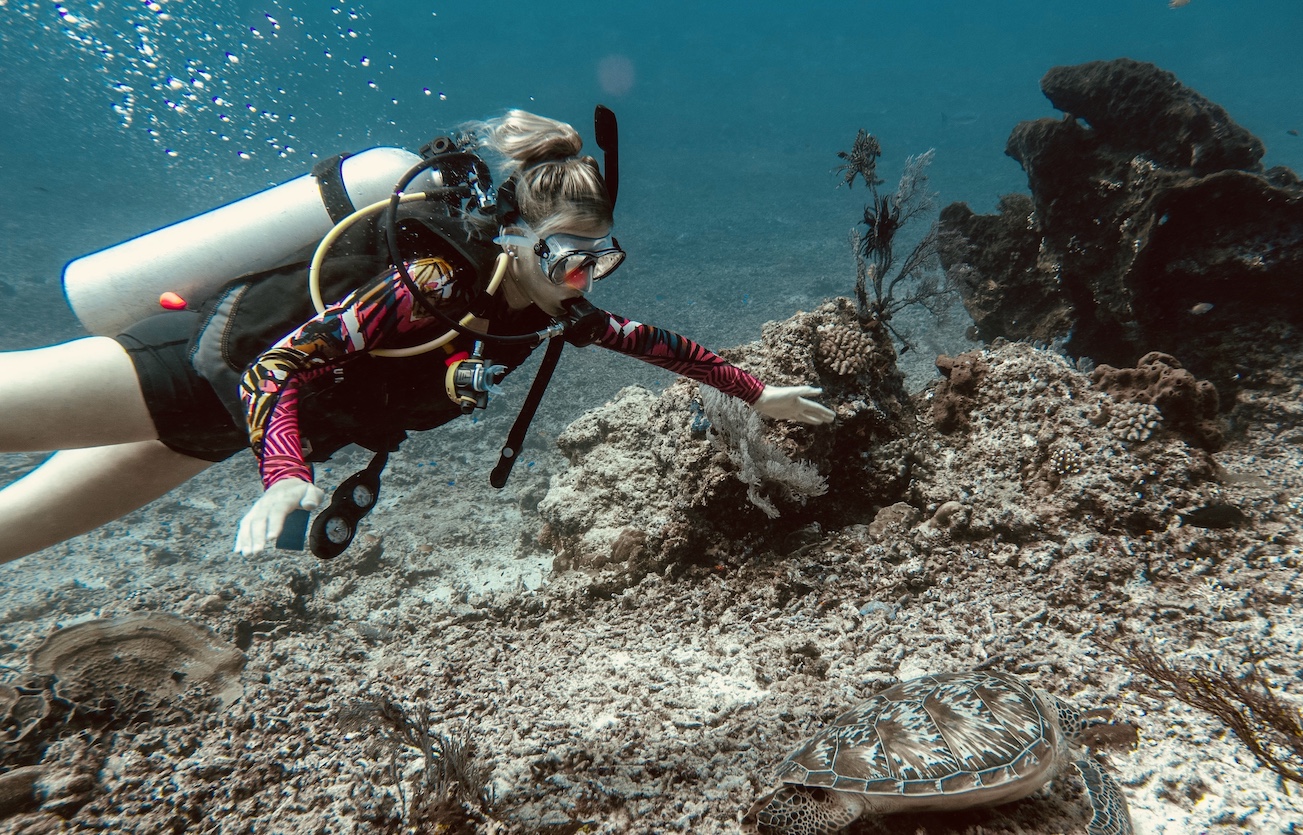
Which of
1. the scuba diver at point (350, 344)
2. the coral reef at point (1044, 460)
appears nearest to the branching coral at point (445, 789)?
the scuba diver at point (350, 344)

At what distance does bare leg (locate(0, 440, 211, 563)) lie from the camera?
2.55 meters

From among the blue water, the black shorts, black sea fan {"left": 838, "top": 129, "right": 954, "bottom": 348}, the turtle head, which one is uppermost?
the blue water

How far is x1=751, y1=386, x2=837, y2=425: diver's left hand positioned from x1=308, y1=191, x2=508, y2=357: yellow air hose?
1.67 metres

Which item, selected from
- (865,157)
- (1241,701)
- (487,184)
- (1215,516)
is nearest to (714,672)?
(1241,701)

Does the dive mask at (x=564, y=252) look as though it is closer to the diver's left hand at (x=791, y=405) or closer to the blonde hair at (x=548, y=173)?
the blonde hair at (x=548, y=173)

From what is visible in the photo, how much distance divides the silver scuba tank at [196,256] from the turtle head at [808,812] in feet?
10.2

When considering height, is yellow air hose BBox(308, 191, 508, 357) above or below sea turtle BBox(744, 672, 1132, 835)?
above

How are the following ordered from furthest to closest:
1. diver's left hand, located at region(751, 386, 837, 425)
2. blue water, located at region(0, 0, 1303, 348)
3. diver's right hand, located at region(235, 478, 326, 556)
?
blue water, located at region(0, 0, 1303, 348), diver's left hand, located at region(751, 386, 837, 425), diver's right hand, located at region(235, 478, 326, 556)

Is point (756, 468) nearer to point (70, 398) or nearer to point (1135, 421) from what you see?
point (1135, 421)

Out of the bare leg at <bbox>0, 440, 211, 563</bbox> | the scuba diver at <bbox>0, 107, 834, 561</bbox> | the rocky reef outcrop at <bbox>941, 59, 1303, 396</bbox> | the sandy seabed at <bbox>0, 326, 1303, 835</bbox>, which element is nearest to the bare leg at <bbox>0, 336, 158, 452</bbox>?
the scuba diver at <bbox>0, 107, 834, 561</bbox>

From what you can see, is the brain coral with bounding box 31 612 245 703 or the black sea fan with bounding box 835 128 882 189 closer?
the brain coral with bounding box 31 612 245 703

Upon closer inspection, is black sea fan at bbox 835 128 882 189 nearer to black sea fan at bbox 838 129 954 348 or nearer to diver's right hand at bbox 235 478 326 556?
black sea fan at bbox 838 129 954 348

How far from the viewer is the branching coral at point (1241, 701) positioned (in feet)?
6.55

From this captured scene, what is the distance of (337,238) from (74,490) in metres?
1.94
